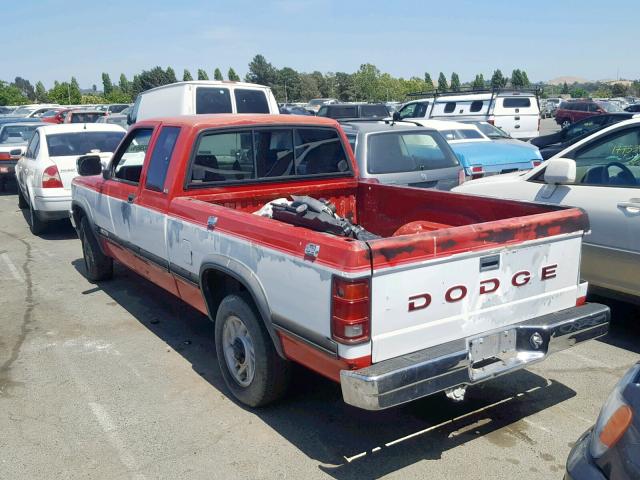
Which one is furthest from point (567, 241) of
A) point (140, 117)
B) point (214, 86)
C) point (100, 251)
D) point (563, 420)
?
point (140, 117)

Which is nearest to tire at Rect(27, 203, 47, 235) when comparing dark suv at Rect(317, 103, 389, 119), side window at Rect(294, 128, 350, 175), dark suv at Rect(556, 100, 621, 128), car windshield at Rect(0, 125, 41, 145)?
car windshield at Rect(0, 125, 41, 145)

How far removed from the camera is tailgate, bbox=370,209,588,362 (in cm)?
→ 319

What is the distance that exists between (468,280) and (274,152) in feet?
7.74

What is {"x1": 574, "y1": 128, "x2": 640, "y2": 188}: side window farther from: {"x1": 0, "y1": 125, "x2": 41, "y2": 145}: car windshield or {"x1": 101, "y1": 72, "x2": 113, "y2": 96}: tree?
{"x1": 101, "y1": 72, "x2": 113, "y2": 96}: tree

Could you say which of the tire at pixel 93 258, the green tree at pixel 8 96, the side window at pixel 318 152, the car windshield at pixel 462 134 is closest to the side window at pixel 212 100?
the car windshield at pixel 462 134

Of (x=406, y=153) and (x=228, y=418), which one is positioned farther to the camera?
(x=406, y=153)

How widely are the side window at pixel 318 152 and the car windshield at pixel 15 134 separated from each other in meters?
11.8

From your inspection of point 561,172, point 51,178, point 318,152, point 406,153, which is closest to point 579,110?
point 406,153

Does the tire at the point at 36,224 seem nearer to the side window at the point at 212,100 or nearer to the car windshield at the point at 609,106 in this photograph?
the side window at the point at 212,100

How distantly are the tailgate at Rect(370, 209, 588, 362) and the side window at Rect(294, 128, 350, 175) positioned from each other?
226 cm

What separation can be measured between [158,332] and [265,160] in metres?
1.84

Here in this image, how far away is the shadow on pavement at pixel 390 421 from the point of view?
3.62 m

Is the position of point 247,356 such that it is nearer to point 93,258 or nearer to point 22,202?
point 93,258

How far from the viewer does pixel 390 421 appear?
4.01 meters
